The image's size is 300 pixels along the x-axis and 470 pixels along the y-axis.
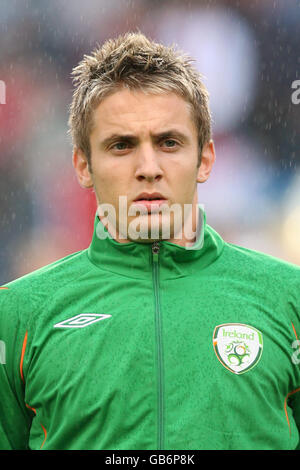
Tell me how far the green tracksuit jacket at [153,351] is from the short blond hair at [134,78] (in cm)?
39

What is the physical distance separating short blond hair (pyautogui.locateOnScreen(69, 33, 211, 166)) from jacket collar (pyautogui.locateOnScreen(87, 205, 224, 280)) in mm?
309

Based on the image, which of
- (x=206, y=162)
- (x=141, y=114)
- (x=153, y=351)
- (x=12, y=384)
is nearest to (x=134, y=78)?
(x=141, y=114)

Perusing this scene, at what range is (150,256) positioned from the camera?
6.75ft

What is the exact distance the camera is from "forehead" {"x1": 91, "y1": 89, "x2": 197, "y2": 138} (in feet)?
6.60

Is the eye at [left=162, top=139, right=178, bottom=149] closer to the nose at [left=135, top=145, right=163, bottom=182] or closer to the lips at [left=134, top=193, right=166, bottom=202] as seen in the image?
the nose at [left=135, top=145, right=163, bottom=182]

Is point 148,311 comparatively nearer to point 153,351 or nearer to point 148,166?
point 153,351

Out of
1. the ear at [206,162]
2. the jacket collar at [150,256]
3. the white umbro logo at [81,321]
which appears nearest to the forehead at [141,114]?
the ear at [206,162]

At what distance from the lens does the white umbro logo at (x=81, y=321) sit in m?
1.95

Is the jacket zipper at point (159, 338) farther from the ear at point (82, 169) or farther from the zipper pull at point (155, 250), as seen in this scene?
the ear at point (82, 169)

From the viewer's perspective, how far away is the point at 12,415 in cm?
200

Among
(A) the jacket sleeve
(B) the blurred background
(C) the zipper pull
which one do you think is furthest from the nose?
(B) the blurred background
